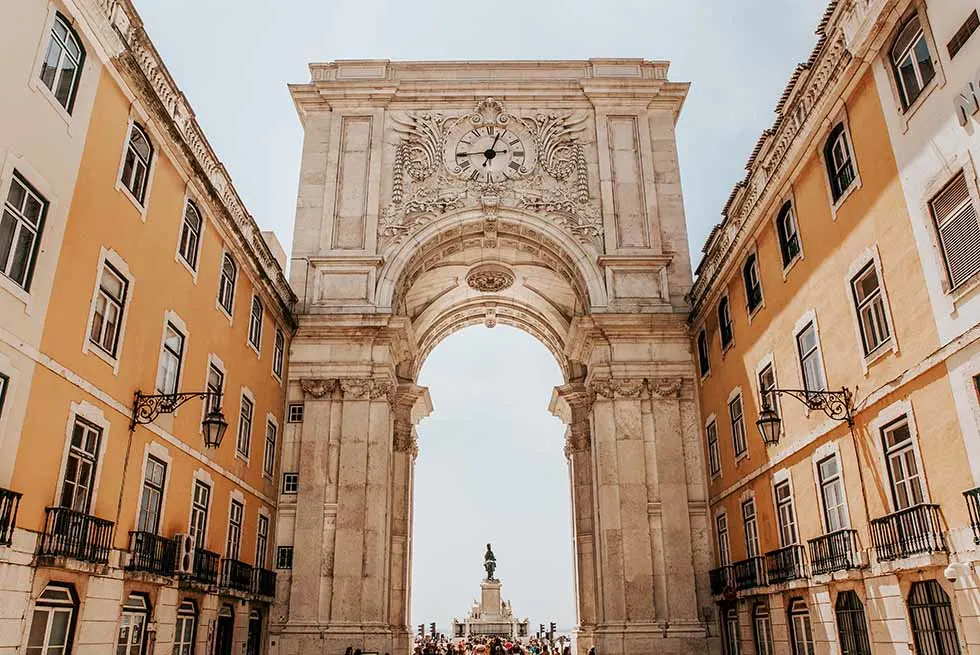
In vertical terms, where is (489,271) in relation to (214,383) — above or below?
above

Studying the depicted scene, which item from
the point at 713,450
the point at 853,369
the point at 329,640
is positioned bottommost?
the point at 329,640

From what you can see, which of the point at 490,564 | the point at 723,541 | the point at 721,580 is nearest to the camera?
the point at 721,580

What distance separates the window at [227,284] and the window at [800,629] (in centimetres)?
1544

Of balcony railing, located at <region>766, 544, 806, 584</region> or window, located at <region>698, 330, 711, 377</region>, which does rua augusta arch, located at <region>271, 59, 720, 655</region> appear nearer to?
window, located at <region>698, 330, 711, 377</region>

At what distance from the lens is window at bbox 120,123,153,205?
15398 millimetres

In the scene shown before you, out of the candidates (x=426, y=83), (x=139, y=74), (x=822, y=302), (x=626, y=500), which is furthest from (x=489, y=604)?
(x=139, y=74)

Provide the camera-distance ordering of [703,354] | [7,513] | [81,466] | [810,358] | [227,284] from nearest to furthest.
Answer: [7,513] < [81,466] < [810,358] < [227,284] < [703,354]

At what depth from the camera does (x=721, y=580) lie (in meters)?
23.0

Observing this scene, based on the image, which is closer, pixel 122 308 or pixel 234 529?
pixel 122 308

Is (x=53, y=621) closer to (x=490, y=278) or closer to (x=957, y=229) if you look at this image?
(x=957, y=229)

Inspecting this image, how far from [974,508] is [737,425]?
1140cm

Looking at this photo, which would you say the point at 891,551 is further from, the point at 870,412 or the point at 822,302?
the point at 822,302

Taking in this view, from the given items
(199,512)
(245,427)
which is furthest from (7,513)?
(245,427)

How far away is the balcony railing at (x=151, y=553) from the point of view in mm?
14945
